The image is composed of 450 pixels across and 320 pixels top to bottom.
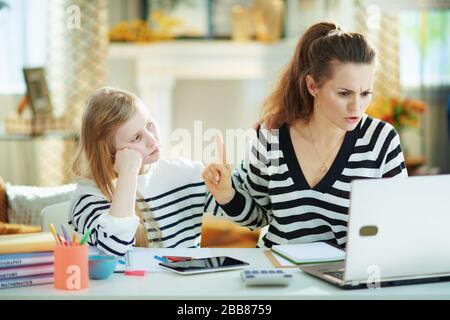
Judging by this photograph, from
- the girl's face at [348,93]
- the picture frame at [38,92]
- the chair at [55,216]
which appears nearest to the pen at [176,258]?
the girl's face at [348,93]

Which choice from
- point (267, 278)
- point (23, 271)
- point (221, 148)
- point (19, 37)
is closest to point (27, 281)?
point (23, 271)

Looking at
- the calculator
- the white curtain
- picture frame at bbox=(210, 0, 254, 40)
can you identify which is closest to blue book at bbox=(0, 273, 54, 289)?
the calculator

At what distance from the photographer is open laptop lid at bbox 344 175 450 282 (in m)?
1.45

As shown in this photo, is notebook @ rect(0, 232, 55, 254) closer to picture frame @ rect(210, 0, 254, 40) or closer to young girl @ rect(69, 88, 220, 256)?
young girl @ rect(69, 88, 220, 256)

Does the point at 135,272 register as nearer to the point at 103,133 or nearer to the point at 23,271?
the point at 23,271

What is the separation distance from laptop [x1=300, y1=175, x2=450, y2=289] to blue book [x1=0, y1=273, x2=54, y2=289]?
56 centimetres

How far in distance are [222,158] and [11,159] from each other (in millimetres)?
3430

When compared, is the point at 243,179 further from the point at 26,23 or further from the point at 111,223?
the point at 26,23

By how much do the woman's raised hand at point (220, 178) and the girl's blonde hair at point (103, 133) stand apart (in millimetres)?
239

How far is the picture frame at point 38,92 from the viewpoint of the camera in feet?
15.3

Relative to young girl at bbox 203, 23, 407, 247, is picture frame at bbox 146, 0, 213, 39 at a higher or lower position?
higher

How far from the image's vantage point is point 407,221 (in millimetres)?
1489
